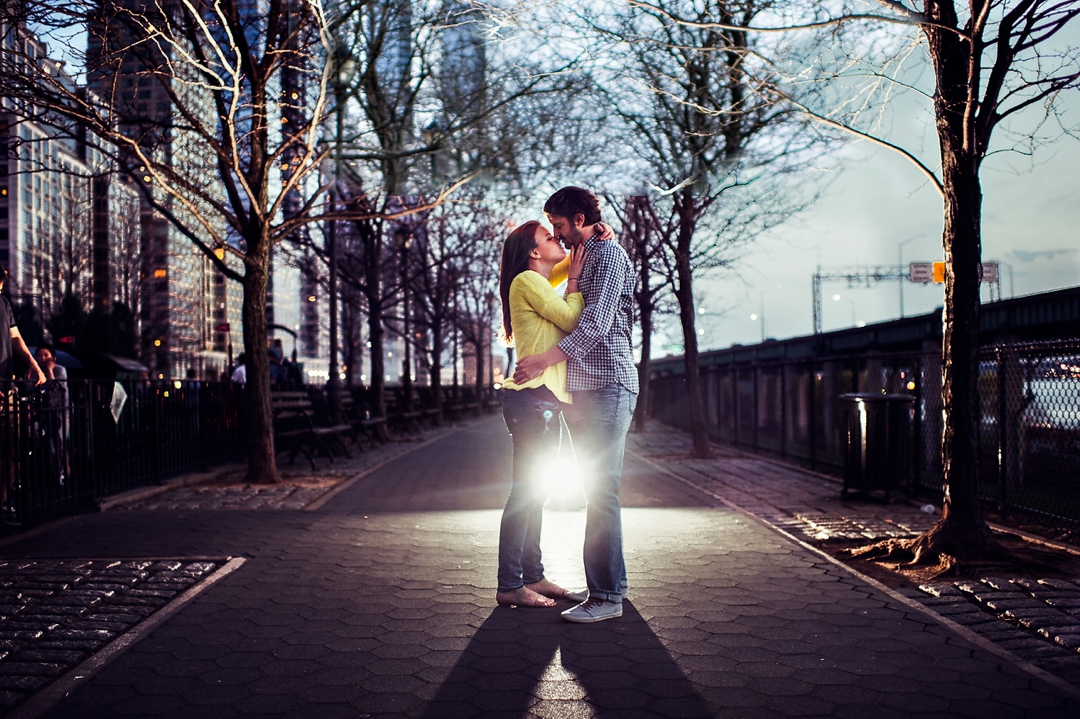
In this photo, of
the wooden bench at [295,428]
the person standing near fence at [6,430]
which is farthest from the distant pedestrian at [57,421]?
the wooden bench at [295,428]

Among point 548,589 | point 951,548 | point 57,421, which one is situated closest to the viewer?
point 548,589

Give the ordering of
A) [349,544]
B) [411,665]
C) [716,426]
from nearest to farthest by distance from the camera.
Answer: [411,665]
[349,544]
[716,426]

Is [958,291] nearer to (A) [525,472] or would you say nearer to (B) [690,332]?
(A) [525,472]

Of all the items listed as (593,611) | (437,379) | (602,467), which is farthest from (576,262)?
(437,379)

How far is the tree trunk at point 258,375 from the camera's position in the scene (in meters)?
11.3

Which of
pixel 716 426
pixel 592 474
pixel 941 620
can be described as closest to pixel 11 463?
pixel 592 474

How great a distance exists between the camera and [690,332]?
15672 mm

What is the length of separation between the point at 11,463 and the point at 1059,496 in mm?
9429

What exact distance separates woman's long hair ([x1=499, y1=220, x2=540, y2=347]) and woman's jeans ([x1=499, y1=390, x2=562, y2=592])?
444 millimetres

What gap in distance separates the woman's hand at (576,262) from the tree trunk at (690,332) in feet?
36.0

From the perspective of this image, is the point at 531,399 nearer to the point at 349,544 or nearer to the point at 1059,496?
the point at 349,544

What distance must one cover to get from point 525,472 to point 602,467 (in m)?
0.47

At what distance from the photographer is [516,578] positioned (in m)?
4.88

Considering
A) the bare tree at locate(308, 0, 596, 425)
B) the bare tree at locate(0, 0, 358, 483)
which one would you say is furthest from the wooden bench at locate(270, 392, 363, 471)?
the bare tree at locate(308, 0, 596, 425)
